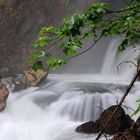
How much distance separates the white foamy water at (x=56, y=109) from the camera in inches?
374

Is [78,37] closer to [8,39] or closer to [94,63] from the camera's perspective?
[8,39]

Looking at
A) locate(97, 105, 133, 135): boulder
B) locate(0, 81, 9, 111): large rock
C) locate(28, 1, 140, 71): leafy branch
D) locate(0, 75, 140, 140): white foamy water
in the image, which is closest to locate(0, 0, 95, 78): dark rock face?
locate(0, 81, 9, 111): large rock

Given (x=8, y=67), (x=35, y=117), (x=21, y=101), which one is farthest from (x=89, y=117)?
(x=8, y=67)

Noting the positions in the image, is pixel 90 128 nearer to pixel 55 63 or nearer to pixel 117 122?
pixel 117 122

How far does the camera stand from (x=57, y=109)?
10.7m

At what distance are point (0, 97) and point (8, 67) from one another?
4.64m

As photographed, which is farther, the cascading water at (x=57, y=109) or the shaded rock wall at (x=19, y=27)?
the shaded rock wall at (x=19, y=27)

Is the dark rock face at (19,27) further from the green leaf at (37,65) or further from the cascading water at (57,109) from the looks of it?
the green leaf at (37,65)

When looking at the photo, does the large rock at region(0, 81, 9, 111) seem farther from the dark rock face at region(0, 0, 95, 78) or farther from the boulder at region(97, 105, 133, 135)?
the boulder at region(97, 105, 133, 135)

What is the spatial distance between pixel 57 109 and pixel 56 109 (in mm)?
34

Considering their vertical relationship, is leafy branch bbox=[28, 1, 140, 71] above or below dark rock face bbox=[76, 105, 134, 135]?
above

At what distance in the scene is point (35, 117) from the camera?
10773mm

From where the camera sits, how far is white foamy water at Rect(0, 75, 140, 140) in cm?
951

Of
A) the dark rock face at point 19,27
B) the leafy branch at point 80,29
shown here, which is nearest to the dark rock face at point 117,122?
the leafy branch at point 80,29
